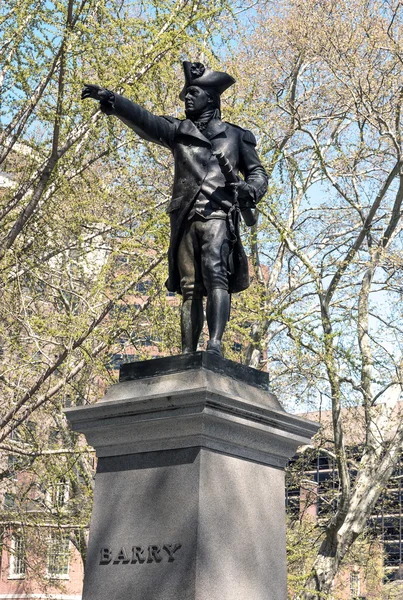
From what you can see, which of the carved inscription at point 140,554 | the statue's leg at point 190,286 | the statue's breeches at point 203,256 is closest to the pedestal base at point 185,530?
the carved inscription at point 140,554

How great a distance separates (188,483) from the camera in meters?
5.45

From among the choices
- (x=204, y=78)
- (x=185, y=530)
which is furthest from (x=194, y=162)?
(x=185, y=530)

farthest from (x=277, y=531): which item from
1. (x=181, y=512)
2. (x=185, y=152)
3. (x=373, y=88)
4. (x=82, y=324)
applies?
(x=373, y=88)

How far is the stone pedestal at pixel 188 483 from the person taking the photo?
17.5ft

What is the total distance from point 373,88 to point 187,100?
12.1m

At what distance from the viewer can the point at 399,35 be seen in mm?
18281

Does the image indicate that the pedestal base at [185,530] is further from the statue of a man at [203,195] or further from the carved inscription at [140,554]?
the statue of a man at [203,195]

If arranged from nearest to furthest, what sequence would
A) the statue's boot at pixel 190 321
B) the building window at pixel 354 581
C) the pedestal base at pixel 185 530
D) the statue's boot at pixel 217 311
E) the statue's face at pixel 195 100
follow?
the pedestal base at pixel 185 530 < the statue's boot at pixel 217 311 < the statue's boot at pixel 190 321 < the statue's face at pixel 195 100 < the building window at pixel 354 581

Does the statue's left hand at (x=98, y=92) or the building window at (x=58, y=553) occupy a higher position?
the building window at (x=58, y=553)

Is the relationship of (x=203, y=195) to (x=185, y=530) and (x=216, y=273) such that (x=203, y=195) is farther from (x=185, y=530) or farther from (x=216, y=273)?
(x=185, y=530)

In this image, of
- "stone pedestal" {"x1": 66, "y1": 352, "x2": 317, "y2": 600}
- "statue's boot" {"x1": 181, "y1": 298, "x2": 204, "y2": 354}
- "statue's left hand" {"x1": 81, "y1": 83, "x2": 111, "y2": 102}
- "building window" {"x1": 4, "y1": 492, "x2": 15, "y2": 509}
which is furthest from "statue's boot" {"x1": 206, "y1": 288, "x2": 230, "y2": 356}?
"building window" {"x1": 4, "y1": 492, "x2": 15, "y2": 509}

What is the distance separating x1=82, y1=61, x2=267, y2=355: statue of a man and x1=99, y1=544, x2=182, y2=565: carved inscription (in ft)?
4.53

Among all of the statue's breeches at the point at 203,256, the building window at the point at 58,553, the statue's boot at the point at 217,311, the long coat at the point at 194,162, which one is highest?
the building window at the point at 58,553

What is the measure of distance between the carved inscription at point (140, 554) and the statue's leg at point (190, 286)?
1492mm
